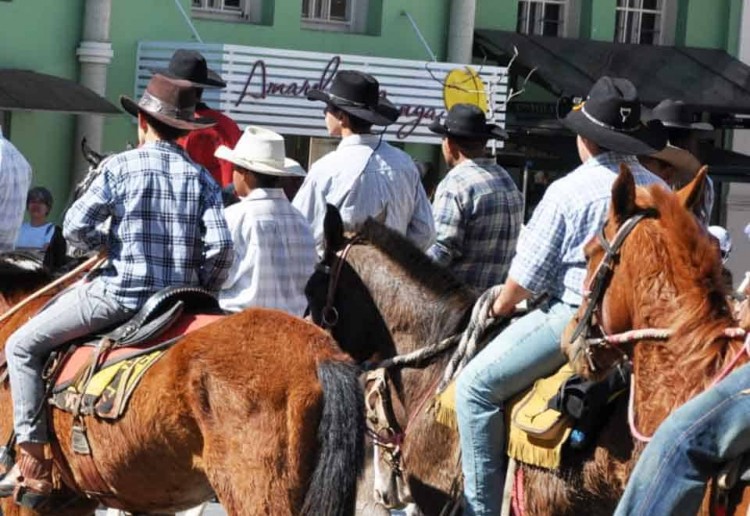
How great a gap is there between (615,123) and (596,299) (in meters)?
0.97

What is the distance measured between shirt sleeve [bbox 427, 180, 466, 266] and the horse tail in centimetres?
276

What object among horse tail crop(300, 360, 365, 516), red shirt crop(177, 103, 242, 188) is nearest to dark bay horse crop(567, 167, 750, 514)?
horse tail crop(300, 360, 365, 516)

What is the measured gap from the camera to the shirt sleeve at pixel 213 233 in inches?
319

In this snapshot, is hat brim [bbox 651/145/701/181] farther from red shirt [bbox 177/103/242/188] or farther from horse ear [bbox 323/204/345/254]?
red shirt [bbox 177/103/242/188]

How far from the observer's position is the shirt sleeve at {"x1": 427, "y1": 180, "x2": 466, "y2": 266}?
9805 mm

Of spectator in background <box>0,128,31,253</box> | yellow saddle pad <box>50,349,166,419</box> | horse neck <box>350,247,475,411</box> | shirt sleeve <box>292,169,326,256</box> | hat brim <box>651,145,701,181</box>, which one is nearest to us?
yellow saddle pad <box>50,349,166,419</box>

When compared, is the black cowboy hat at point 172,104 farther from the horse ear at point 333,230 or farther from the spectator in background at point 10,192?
the spectator in background at point 10,192

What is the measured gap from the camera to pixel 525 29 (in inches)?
1002

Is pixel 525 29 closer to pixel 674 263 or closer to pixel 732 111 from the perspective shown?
pixel 732 111

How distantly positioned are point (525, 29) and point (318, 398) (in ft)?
62.0

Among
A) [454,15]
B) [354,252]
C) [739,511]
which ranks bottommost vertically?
[739,511]

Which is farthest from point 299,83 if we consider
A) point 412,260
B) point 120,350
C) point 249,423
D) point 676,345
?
point 676,345

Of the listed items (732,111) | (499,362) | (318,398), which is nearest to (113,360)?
(318,398)

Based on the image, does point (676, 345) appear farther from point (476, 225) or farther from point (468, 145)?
point (468, 145)
